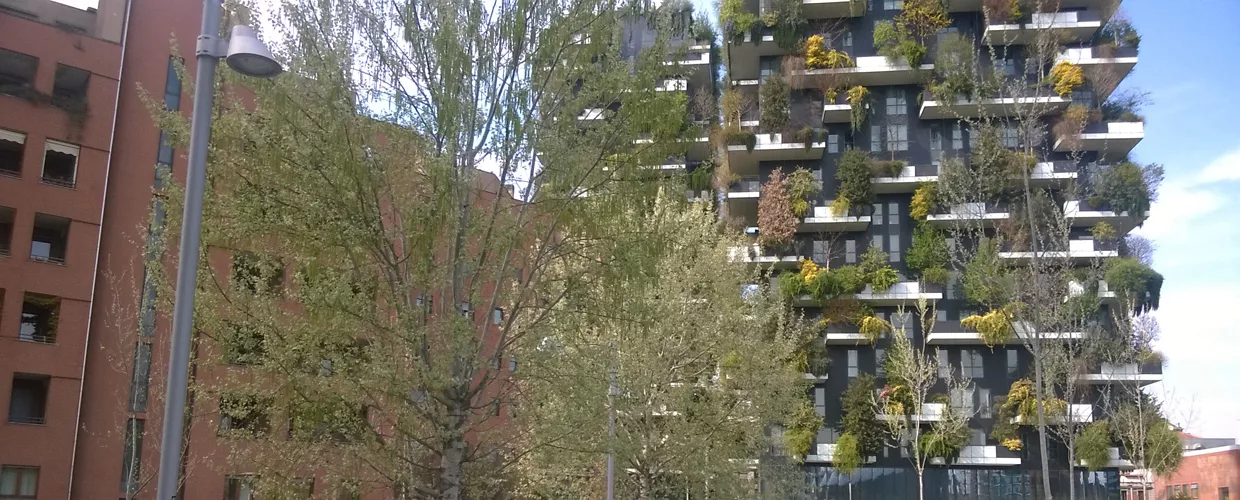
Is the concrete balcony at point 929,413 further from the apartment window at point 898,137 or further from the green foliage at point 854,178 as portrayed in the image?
the apartment window at point 898,137

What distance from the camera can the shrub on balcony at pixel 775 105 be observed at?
49469 mm

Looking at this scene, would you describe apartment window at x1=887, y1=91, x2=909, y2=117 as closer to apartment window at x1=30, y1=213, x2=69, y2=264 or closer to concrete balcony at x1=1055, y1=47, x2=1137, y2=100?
concrete balcony at x1=1055, y1=47, x2=1137, y2=100

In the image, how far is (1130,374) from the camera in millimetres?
45969

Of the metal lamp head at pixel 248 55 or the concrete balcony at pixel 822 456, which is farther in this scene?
the concrete balcony at pixel 822 456

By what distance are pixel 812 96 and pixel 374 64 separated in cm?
3939

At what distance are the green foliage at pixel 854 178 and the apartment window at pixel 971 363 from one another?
8385 millimetres

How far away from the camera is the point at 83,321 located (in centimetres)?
3356

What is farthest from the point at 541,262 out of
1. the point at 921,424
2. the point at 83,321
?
the point at 921,424

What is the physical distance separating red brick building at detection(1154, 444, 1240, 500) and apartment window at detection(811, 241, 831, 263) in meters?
23.9

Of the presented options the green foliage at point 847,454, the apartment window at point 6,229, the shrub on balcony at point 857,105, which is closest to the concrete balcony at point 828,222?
the shrub on balcony at point 857,105

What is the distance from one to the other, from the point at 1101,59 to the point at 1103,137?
3.97 m

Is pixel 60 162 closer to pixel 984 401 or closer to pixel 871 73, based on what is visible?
pixel 871 73

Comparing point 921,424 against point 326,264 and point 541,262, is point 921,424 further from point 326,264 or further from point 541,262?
point 326,264

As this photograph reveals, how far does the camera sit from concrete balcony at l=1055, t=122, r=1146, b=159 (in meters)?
48.1
